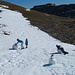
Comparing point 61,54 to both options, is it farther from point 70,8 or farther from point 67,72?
point 70,8

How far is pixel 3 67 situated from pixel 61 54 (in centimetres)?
694

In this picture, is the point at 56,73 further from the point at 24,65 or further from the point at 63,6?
the point at 63,6

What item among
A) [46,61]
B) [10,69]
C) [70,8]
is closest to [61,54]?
[46,61]

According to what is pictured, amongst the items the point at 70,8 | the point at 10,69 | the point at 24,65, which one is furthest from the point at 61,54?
the point at 70,8

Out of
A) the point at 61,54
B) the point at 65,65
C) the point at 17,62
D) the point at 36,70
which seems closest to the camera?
the point at 36,70

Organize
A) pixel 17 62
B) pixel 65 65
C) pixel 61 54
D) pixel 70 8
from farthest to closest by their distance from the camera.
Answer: pixel 70 8 < pixel 61 54 < pixel 17 62 < pixel 65 65

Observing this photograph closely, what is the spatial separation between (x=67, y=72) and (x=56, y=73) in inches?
33.0

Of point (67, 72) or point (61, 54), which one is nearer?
point (67, 72)

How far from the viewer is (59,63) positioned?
12898 millimetres

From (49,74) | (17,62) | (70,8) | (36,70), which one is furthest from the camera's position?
(70,8)

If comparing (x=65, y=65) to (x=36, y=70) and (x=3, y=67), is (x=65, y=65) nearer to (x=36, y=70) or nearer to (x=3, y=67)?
(x=36, y=70)

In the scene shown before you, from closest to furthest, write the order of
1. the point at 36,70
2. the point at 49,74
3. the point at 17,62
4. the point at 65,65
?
the point at 49,74
the point at 36,70
the point at 65,65
the point at 17,62

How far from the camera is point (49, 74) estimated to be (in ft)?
34.8

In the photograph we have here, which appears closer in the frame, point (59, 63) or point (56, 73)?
point (56, 73)
